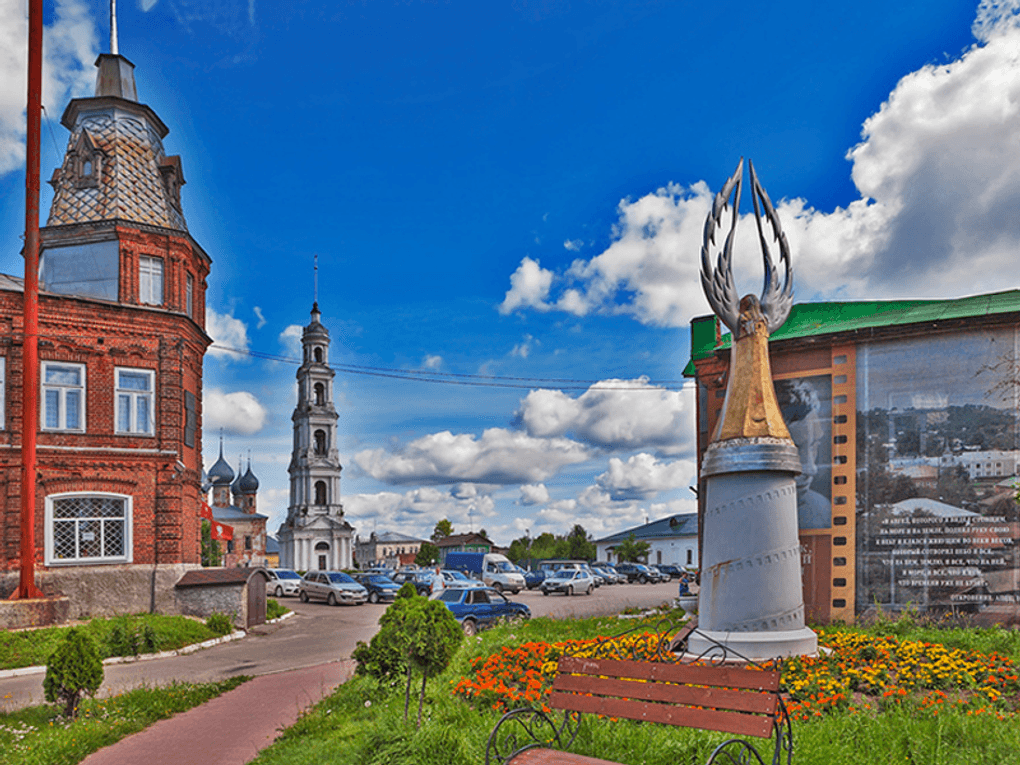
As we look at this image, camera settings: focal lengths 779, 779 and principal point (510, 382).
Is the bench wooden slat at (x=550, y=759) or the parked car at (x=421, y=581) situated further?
the parked car at (x=421, y=581)

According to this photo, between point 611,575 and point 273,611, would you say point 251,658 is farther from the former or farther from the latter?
point 611,575

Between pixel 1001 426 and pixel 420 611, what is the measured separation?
12.3 metres

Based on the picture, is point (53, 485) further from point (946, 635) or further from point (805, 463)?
point (946, 635)

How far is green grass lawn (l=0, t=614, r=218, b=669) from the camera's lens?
1489 centimetres

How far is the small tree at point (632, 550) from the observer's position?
71938mm

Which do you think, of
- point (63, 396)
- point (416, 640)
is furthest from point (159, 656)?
point (416, 640)

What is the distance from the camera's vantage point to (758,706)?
5.32 m

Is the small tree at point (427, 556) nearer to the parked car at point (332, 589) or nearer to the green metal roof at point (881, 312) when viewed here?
the parked car at point (332, 589)

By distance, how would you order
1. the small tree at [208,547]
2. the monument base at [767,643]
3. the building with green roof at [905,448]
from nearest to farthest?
1. the monument base at [767,643]
2. the building with green roof at [905,448]
3. the small tree at [208,547]

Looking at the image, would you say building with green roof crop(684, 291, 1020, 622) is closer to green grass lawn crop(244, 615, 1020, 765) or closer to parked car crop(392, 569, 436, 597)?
green grass lawn crop(244, 615, 1020, 765)

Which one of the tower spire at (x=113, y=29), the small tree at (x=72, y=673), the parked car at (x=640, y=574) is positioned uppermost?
the tower spire at (x=113, y=29)

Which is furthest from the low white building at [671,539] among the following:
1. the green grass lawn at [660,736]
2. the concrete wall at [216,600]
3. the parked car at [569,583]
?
the green grass lawn at [660,736]

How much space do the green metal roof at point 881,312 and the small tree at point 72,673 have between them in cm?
1320

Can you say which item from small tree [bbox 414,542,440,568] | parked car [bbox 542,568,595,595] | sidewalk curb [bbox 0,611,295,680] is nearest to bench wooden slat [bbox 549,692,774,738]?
sidewalk curb [bbox 0,611,295,680]
